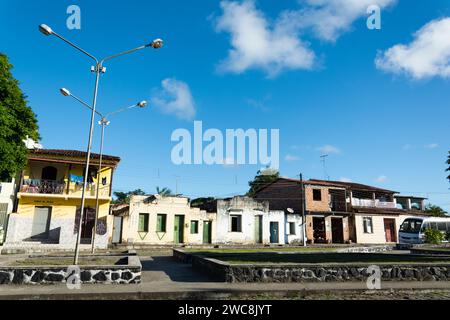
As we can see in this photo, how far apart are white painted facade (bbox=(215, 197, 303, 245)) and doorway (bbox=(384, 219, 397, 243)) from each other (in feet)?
40.7

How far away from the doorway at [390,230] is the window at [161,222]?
2609 centimetres

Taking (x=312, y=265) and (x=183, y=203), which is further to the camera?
(x=183, y=203)

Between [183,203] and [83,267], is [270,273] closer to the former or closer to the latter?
[83,267]

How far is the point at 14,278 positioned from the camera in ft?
26.8

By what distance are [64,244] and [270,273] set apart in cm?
1785

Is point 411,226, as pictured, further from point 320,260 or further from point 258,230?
point 320,260

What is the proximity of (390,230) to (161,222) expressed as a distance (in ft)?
89.8

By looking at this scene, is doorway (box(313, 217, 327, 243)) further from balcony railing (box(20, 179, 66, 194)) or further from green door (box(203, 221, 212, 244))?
balcony railing (box(20, 179, 66, 194))

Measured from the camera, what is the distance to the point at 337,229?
116 ft

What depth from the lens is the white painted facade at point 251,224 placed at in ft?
96.8

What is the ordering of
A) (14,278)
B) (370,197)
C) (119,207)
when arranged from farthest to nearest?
(370,197) → (119,207) → (14,278)

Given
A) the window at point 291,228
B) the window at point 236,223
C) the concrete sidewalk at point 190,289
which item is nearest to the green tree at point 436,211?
the window at point 291,228

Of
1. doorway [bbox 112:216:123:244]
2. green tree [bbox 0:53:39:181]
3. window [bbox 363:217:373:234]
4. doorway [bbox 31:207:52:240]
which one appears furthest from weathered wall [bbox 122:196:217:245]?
window [bbox 363:217:373:234]
